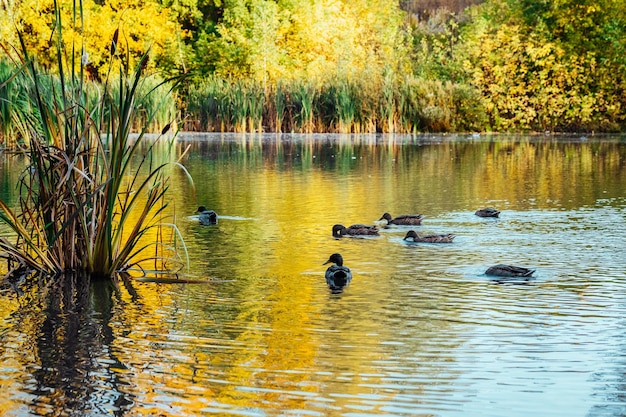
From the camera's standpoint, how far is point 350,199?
44.5 ft

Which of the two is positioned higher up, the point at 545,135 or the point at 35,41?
the point at 35,41

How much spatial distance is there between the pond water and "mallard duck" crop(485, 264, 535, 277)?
0.36ft

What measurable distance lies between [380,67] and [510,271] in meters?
30.5

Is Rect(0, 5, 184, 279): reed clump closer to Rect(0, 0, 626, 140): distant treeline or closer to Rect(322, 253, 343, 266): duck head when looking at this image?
Rect(322, 253, 343, 266): duck head

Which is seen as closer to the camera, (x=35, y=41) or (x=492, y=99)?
(x=492, y=99)

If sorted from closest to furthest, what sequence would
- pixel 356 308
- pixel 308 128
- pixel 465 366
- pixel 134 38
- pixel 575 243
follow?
pixel 465 366 → pixel 356 308 → pixel 575 243 → pixel 308 128 → pixel 134 38

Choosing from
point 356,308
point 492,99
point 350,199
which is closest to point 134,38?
point 492,99

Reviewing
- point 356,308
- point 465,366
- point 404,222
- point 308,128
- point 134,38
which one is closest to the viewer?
point 465,366

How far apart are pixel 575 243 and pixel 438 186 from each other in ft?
18.7

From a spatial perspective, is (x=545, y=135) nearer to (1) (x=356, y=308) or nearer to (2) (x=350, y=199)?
(2) (x=350, y=199)

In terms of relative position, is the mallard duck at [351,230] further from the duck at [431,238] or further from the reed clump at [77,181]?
the reed clump at [77,181]

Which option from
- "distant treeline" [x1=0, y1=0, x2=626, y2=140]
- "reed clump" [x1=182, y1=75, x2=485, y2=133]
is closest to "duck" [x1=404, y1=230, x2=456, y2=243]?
"distant treeline" [x1=0, y1=0, x2=626, y2=140]

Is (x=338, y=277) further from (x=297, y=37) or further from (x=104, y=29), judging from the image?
(x=297, y=37)

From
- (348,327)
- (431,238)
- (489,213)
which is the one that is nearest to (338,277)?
(348,327)
